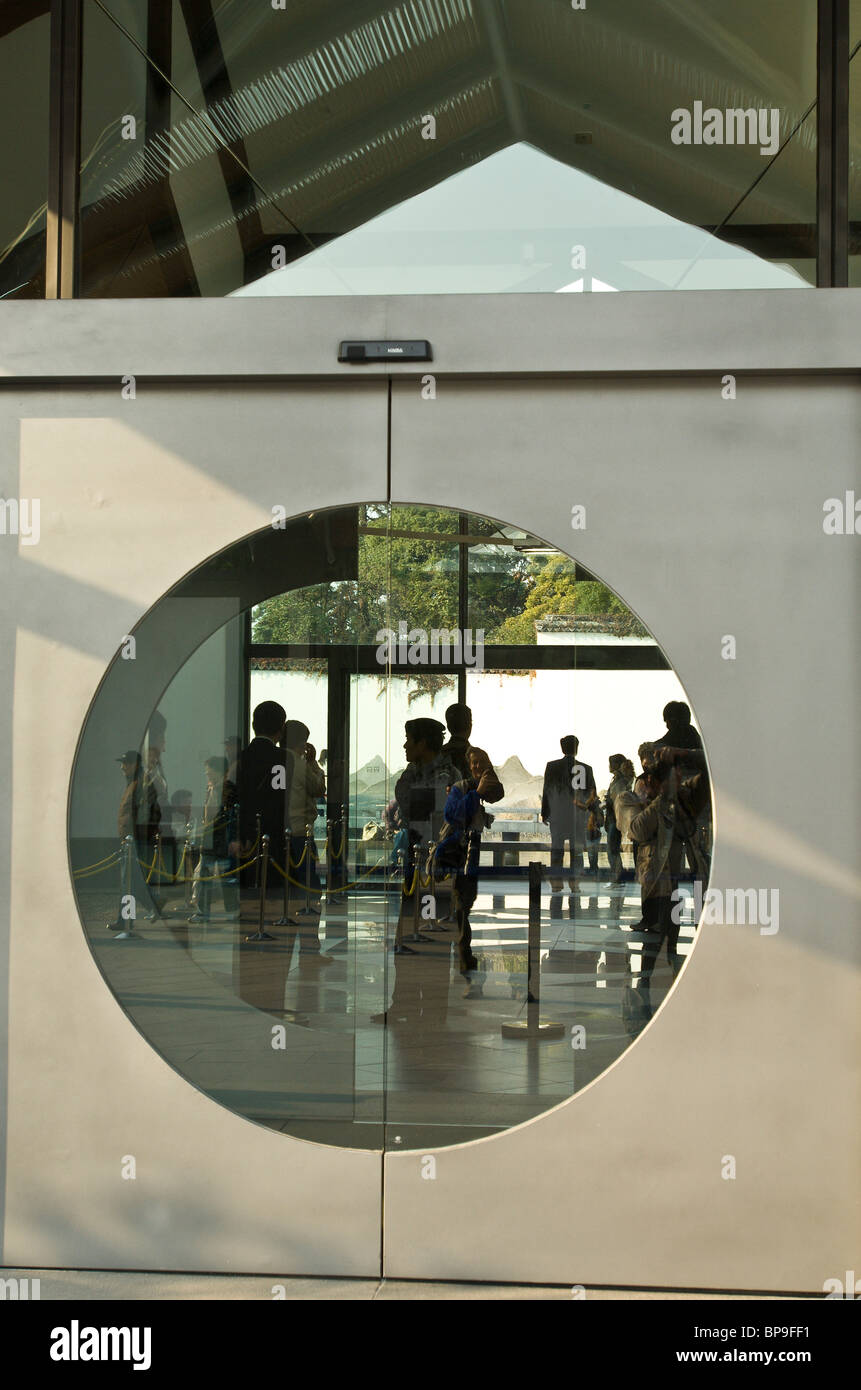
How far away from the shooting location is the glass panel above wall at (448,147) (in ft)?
12.2

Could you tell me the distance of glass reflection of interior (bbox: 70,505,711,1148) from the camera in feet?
11.9

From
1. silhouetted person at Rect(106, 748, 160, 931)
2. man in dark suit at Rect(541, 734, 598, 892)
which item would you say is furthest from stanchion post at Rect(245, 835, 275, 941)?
man in dark suit at Rect(541, 734, 598, 892)

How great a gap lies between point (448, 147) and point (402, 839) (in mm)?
2178

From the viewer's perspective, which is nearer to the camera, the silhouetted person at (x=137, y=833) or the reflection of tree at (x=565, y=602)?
the reflection of tree at (x=565, y=602)

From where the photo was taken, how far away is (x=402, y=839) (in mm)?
3654

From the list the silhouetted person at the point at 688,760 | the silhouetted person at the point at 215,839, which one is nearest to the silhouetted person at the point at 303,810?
the silhouetted person at the point at 215,839

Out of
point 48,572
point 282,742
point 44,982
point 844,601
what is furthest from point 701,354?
point 44,982

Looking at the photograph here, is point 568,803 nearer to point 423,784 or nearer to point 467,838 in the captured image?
point 467,838

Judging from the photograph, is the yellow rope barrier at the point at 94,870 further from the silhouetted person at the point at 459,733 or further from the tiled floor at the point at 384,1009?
the silhouetted person at the point at 459,733

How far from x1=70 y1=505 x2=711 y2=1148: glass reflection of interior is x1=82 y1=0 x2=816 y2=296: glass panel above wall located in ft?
2.88

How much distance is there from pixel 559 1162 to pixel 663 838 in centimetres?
102

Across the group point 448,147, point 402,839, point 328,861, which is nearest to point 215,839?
point 328,861

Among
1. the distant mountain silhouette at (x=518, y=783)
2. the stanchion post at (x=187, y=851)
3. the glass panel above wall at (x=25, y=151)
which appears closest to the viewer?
the distant mountain silhouette at (x=518, y=783)

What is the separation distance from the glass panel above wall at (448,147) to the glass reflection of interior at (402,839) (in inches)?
34.5
